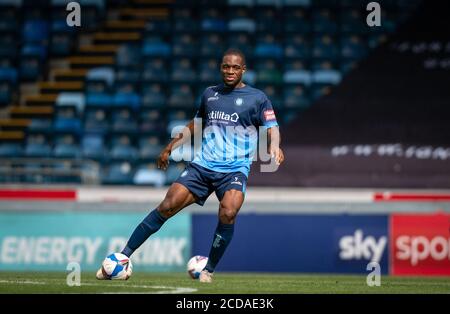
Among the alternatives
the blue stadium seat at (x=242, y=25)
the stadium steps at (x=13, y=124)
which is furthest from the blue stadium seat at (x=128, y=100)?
the blue stadium seat at (x=242, y=25)

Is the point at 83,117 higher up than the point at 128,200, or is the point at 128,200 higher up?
the point at 83,117

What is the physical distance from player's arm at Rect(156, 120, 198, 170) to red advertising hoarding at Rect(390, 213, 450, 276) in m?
6.58

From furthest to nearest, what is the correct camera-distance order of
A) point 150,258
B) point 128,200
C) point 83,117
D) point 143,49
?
1. point 143,49
2. point 83,117
3. point 128,200
4. point 150,258

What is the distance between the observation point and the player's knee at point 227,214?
31.0 ft

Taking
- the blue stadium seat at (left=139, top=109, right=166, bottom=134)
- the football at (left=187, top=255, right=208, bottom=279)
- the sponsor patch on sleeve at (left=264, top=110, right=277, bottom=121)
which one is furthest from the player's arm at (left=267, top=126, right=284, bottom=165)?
the blue stadium seat at (left=139, top=109, right=166, bottom=134)

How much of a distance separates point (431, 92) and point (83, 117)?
7438mm

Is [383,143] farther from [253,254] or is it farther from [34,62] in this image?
[34,62]

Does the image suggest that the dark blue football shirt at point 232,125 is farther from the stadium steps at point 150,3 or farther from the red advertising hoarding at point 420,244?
the stadium steps at point 150,3

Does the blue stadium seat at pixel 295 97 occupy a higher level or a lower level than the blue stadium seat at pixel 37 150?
higher

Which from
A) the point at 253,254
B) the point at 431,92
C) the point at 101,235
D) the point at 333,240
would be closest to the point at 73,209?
the point at 101,235

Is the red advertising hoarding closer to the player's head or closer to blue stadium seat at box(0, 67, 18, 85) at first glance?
the player's head

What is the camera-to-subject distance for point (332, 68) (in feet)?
69.9

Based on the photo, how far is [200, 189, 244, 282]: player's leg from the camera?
945 cm

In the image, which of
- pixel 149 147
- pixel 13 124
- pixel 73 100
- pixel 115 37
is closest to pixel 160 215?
pixel 149 147
